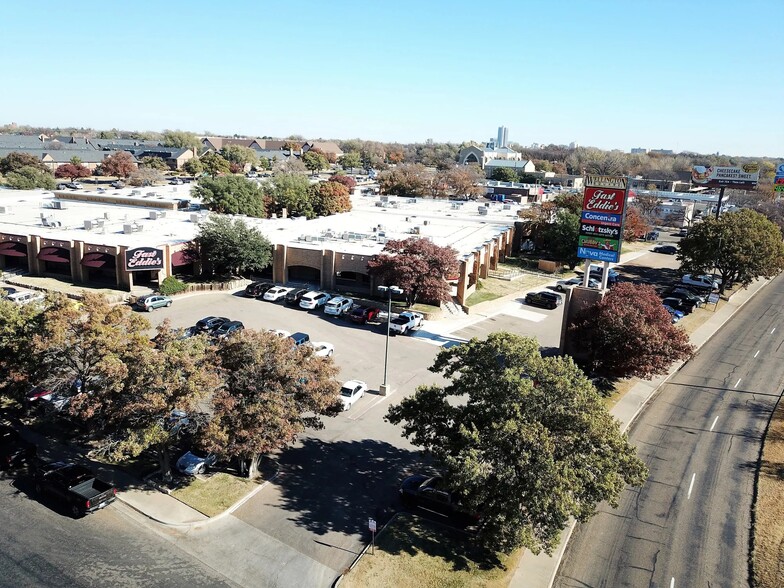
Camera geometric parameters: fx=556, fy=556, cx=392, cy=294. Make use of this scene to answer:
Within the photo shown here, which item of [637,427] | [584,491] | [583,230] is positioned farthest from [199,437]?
[583,230]

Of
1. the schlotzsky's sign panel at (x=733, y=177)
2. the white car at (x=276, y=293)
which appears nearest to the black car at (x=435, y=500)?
the white car at (x=276, y=293)

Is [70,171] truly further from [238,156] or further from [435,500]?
[435,500]

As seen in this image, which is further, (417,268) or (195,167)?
(195,167)

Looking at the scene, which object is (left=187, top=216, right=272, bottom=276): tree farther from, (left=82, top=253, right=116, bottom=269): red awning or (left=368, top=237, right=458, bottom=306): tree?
(left=368, top=237, right=458, bottom=306): tree

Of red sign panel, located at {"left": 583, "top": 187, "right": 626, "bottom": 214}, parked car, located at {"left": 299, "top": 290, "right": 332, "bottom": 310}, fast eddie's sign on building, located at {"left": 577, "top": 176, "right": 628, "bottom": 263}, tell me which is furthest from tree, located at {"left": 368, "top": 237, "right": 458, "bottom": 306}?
red sign panel, located at {"left": 583, "top": 187, "right": 626, "bottom": 214}

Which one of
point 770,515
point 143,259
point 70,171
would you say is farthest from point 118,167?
point 770,515

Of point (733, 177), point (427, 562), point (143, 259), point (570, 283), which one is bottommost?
point (427, 562)

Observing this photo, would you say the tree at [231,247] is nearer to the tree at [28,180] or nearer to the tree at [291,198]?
the tree at [291,198]

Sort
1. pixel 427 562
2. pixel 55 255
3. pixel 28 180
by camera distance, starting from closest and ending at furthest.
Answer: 1. pixel 427 562
2. pixel 55 255
3. pixel 28 180
